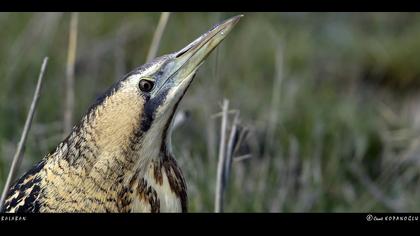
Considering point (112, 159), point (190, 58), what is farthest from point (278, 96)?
point (112, 159)

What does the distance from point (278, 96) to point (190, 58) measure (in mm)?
1121

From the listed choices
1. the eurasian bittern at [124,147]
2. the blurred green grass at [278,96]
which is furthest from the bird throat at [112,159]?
the blurred green grass at [278,96]

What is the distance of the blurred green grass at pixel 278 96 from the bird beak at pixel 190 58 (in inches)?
Answer: 17.2

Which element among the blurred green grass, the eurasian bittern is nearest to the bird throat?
the eurasian bittern

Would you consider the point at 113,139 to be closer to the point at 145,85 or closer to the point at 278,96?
the point at 145,85

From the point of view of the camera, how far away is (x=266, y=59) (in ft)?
16.4

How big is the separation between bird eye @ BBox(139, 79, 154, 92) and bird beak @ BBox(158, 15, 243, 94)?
0.05 meters

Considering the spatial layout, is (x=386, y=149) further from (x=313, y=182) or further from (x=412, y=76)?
(x=412, y=76)

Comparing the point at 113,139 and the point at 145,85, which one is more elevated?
the point at 145,85

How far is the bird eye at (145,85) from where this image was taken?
2402mm

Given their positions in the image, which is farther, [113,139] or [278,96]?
[278,96]

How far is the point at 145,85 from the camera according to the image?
2.41 meters

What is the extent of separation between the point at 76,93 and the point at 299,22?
1.59 m

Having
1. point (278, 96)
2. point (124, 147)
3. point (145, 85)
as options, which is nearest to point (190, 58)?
point (145, 85)
